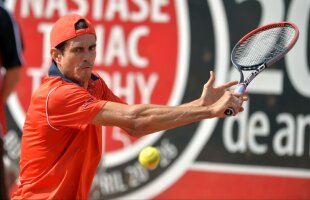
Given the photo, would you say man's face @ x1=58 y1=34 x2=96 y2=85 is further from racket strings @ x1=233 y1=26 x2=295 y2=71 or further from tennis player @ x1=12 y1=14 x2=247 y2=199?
racket strings @ x1=233 y1=26 x2=295 y2=71

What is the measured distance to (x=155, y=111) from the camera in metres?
4.02

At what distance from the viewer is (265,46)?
4.50 meters

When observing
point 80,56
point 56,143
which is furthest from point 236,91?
point 56,143

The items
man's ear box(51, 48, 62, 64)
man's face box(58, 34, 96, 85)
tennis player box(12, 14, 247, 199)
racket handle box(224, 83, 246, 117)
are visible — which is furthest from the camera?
man's ear box(51, 48, 62, 64)

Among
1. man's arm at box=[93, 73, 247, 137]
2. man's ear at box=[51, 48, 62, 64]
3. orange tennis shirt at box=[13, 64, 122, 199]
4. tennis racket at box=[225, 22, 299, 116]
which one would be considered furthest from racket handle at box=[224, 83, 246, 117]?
man's ear at box=[51, 48, 62, 64]

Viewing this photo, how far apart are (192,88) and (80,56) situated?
3.12 metres

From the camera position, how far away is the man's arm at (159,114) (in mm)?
3898

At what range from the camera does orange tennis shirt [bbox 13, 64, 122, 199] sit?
4.13m

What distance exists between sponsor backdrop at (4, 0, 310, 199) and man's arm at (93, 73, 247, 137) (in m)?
3.14

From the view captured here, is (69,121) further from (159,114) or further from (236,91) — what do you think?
(236,91)

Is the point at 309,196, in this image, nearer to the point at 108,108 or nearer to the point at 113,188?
the point at 113,188

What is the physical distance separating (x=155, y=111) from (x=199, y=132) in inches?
128

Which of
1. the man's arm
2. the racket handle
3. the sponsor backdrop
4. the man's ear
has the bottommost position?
the sponsor backdrop

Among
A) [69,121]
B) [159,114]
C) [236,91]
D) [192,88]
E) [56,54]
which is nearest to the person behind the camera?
[236,91]
